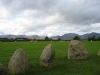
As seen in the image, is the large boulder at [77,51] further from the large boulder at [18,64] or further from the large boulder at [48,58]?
the large boulder at [18,64]

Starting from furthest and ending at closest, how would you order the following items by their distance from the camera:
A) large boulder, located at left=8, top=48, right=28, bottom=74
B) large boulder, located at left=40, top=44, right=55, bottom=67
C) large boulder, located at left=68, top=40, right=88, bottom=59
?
large boulder, located at left=68, top=40, right=88, bottom=59, large boulder, located at left=40, top=44, right=55, bottom=67, large boulder, located at left=8, top=48, right=28, bottom=74

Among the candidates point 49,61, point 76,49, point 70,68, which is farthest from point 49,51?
point 76,49

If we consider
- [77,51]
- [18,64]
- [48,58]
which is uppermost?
[77,51]

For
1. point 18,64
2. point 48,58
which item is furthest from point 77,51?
point 18,64

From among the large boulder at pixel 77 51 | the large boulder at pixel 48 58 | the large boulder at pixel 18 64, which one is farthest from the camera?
the large boulder at pixel 77 51

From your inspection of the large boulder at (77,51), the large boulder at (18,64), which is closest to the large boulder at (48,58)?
the large boulder at (18,64)

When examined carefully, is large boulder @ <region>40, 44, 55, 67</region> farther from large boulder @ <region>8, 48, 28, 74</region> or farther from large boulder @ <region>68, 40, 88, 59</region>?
large boulder @ <region>68, 40, 88, 59</region>

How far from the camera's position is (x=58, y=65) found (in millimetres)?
24484

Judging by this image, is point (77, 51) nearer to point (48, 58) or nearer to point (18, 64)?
point (48, 58)

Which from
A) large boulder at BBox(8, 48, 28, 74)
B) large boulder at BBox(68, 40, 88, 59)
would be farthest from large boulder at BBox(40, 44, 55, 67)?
large boulder at BBox(68, 40, 88, 59)

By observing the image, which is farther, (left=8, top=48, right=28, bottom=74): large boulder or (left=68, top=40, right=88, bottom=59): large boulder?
(left=68, top=40, right=88, bottom=59): large boulder

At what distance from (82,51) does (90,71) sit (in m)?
8.96

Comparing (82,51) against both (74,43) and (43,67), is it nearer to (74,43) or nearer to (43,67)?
(74,43)

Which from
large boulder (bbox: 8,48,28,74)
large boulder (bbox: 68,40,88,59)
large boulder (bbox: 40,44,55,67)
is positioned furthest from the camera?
large boulder (bbox: 68,40,88,59)
